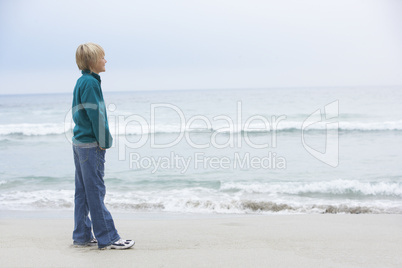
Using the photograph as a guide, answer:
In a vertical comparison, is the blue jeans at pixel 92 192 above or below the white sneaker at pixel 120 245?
above

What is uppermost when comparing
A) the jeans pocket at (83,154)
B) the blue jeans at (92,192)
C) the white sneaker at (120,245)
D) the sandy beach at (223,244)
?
the jeans pocket at (83,154)

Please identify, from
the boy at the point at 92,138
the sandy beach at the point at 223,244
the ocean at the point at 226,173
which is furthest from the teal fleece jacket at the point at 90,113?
the ocean at the point at 226,173

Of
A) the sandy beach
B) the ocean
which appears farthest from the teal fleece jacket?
the ocean

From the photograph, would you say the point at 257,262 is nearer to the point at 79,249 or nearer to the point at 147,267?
the point at 147,267

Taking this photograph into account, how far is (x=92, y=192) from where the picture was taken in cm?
305

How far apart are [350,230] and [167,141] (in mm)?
10472

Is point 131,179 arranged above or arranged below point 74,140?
below

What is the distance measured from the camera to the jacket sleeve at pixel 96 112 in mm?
2883

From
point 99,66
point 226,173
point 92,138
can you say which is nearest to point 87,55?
point 99,66

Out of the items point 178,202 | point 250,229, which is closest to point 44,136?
point 178,202

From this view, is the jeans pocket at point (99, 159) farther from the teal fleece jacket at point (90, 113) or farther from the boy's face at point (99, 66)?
the boy's face at point (99, 66)

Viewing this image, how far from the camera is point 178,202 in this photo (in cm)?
613

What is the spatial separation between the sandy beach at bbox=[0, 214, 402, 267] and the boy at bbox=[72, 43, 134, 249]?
0.18m

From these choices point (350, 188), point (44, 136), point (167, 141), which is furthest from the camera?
point (44, 136)
